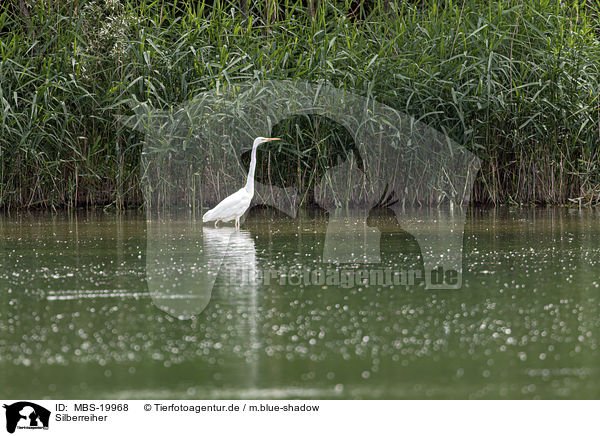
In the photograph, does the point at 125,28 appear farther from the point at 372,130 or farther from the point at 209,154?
the point at 372,130

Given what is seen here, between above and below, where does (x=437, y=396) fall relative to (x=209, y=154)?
below

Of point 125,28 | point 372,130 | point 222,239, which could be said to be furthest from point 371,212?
point 125,28

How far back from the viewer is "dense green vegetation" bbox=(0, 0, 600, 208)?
903cm

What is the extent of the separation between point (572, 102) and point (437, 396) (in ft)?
23.2

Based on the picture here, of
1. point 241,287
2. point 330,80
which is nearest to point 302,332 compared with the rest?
point 241,287

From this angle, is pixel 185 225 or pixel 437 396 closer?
pixel 437 396

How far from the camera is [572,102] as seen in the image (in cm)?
909

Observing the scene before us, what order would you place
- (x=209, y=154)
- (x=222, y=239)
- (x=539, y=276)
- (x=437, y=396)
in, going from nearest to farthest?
(x=437, y=396) < (x=539, y=276) < (x=222, y=239) < (x=209, y=154)

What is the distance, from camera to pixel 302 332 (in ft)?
11.3
